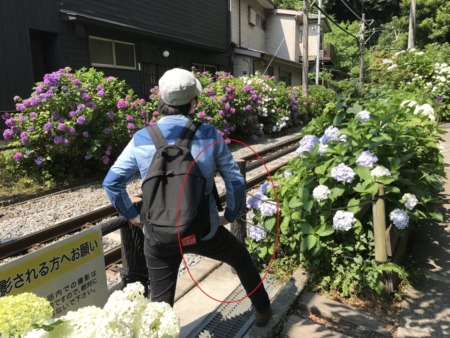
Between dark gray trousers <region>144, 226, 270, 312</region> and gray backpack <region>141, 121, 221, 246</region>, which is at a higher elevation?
gray backpack <region>141, 121, 221, 246</region>

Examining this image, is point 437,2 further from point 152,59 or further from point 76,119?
point 76,119

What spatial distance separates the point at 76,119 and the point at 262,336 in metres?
6.18

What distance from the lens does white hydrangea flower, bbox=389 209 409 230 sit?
3.04 m

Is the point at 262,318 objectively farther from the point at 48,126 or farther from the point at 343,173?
the point at 48,126

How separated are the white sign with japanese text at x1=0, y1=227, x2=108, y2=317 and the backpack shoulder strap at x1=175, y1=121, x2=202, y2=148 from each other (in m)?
0.59

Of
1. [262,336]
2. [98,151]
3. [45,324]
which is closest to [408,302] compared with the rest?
[262,336]

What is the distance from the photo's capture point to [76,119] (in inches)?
294

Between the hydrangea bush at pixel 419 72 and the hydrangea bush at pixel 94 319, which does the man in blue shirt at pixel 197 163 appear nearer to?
the hydrangea bush at pixel 94 319

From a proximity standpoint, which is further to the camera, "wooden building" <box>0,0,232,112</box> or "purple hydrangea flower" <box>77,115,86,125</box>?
"wooden building" <box>0,0,232,112</box>

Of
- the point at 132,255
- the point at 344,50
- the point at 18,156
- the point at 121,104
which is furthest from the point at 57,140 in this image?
the point at 344,50

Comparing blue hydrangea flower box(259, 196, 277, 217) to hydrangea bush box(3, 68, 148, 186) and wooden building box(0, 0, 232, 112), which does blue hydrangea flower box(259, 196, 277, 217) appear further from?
wooden building box(0, 0, 232, 112)

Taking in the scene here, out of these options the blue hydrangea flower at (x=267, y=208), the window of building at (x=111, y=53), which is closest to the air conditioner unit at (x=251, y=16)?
the window of building at (x=111, y=53)

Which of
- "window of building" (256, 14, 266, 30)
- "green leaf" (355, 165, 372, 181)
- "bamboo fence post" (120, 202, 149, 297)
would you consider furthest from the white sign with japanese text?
"window of building" (256, 14, 266, 30)

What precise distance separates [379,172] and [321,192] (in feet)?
1.66
